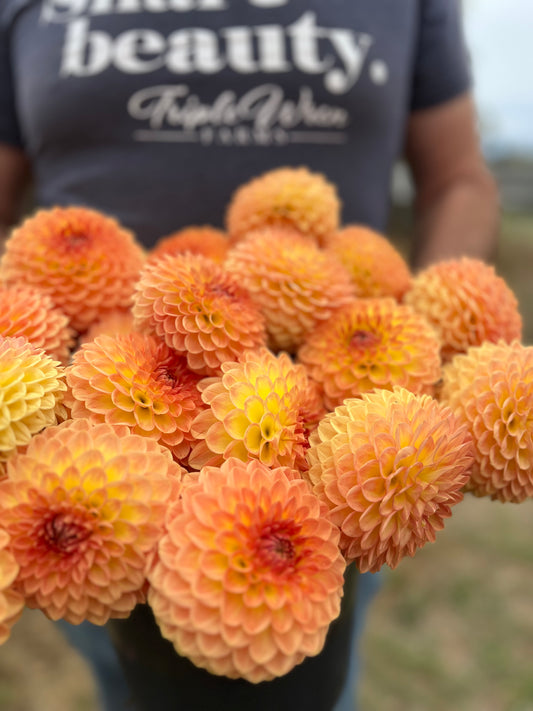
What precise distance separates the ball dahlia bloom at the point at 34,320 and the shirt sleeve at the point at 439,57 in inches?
31.8

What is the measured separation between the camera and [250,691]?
1.34 ft

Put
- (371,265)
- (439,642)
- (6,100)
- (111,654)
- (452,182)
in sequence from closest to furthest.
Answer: (371,265)
(111,654)
(6,100)
(452,182)
(439,642)

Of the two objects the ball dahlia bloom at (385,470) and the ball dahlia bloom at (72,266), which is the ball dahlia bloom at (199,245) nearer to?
the ball dahlia bloom at (72,266)

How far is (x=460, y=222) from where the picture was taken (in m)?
0.99

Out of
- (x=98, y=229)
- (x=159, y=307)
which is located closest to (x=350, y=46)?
(x=98, y=229)

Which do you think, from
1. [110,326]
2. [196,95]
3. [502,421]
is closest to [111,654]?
[110,326]

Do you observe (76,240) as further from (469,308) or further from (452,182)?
(452,182)

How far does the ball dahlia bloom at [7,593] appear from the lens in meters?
0.29

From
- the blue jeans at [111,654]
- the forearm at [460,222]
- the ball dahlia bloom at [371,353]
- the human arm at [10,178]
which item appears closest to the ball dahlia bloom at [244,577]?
the ball dahlia bloom at [371,353]

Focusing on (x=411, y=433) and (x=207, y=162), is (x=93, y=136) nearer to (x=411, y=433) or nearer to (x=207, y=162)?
(x=207, y=162)

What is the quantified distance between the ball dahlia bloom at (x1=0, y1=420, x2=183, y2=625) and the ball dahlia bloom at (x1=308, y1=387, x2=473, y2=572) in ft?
0.33

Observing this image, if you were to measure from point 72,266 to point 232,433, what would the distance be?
21 centimetres

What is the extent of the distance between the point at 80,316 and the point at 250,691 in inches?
11.7

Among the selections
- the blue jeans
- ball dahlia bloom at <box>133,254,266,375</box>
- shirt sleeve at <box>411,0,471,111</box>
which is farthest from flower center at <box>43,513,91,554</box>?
shirt sleeve at <box>411,0,471,111</box>
